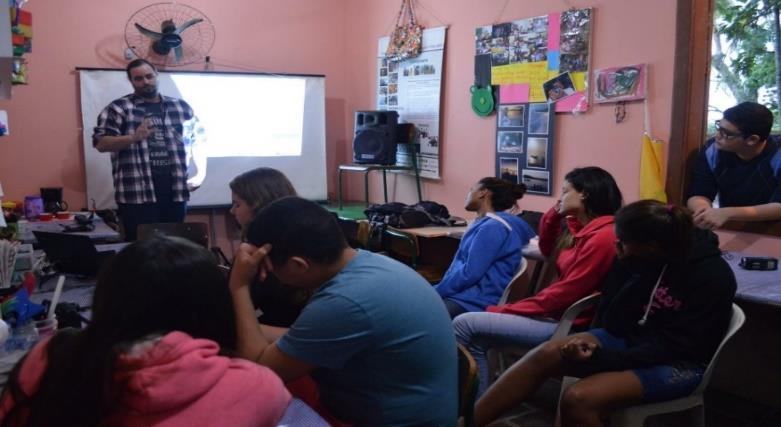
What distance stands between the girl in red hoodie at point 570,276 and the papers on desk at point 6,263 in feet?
5.05

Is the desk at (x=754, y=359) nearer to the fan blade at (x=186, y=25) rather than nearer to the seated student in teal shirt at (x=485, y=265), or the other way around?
the seated student in teal shirt at (x=485, y=265)

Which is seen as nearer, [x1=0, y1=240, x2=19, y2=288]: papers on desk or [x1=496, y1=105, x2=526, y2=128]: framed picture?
[x1=0, y1=240, x2=19, y2=288]: papers on desk

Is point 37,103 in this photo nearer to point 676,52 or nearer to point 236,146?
point 236,146

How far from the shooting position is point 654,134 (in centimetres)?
344

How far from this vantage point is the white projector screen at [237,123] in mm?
4965

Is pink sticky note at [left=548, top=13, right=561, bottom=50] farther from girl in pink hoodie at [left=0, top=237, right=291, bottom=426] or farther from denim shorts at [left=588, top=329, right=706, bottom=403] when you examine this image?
girl in pink hoodie at [left=0, top=237, right=291, bottom=426]

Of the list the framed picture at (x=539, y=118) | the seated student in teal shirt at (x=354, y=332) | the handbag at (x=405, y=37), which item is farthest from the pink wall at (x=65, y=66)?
the seated student in teal shirt at (x=354, y=332)

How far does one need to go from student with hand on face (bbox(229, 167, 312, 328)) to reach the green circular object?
2.24 m

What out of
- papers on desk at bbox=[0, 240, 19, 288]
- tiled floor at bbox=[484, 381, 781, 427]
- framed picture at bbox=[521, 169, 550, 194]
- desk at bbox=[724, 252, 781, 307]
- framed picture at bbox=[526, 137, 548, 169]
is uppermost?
framed picture at bbox=[526, 137, 548, 169]

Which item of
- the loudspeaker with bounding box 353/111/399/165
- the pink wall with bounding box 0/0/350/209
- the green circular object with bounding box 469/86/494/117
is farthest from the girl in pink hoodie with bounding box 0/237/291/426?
the pink wall with bounding box 0/0/350/209

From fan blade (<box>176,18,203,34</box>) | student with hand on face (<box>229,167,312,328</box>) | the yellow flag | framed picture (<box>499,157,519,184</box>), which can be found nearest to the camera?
student with hand on face (<box>229,167,312,328</box>)

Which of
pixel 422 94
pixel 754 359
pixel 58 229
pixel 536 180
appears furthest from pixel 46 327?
pixel 422 94

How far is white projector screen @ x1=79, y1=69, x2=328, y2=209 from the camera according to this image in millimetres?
4965

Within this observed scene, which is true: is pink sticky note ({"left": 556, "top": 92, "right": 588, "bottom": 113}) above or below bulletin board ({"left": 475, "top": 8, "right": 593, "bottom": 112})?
below
